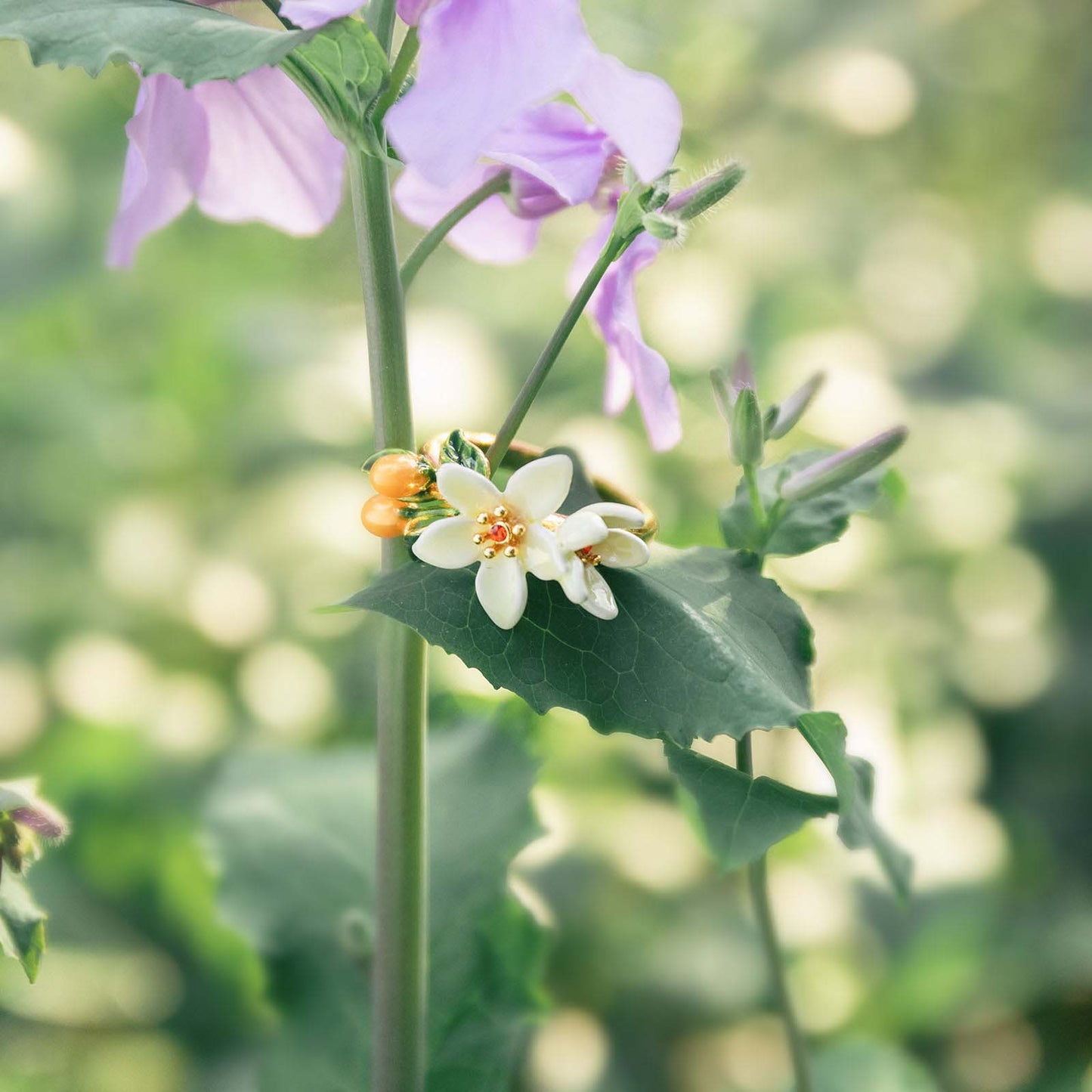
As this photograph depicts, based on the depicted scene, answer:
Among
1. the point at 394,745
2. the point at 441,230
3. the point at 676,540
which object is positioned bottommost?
the point at 676,540

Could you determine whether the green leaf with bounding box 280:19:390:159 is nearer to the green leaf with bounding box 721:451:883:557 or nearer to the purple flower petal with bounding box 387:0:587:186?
the purple flower petal with bounding box 387:0:587:186

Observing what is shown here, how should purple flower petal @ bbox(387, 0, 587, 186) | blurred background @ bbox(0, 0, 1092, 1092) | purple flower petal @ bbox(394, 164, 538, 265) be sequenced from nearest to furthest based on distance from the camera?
purple flower petal @ bbox(387, 0, 587, 186) < purple flower petal @ bbox(394, 164, 538, 265) < blurred background @ bbox(0, 0, 1092, 1092)

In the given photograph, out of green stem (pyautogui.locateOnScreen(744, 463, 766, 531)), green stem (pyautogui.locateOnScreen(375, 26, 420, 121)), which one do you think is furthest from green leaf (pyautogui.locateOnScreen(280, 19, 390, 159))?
green stem (pyautogui.locateOnScreen(744, 463, 766, 531))

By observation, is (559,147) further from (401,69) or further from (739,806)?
(739,806)

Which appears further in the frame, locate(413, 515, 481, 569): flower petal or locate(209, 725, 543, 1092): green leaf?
locate(209, 725, 543, 1092): green leaf

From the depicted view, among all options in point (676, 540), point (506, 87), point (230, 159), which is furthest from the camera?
point (676, 540)

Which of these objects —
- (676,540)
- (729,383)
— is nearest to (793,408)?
(729,383)

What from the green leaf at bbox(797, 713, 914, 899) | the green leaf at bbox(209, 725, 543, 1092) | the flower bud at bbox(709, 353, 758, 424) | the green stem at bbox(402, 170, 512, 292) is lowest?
Result: the green leaf at bbox(209, 725, 543, 1092)

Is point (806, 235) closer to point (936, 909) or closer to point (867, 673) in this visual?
point (867, 673)

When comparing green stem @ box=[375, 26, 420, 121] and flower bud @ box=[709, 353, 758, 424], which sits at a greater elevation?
green stem @ box=[375, 26, 420, 121]
